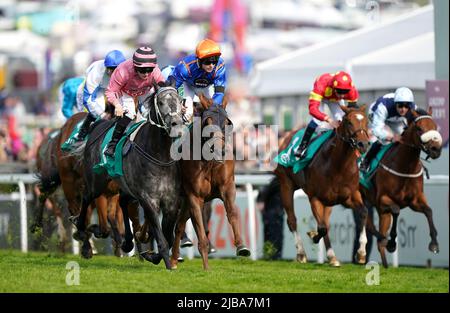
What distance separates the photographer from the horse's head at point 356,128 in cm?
1098

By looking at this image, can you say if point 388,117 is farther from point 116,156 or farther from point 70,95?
point 70,95

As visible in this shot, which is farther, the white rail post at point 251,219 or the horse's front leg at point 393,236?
the white rail post at point 251,219

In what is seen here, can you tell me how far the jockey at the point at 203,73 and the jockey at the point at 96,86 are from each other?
1.18m

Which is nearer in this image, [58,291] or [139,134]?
[58,291]

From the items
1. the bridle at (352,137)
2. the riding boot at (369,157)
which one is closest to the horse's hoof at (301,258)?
the riding boot at (369,157)

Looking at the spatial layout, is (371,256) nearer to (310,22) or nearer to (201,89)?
(201,89)

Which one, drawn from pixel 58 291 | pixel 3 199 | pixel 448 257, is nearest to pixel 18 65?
pixel 3 199

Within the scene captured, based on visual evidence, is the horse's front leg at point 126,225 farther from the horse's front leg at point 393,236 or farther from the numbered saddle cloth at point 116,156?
the horse's front leg at point 393,236

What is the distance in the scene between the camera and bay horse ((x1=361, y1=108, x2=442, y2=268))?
11953mm

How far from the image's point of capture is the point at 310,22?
66438 millimetres

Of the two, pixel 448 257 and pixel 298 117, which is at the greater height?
pixel 298 117

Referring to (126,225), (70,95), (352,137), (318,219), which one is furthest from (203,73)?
(70,95)

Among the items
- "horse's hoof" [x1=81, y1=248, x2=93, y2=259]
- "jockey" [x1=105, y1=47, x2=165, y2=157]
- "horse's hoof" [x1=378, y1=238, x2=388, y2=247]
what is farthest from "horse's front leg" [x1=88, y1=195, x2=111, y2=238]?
"horse's hoof" [x1=378, y1=238, x2=388, y2=247]

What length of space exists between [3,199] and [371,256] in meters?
5.19
